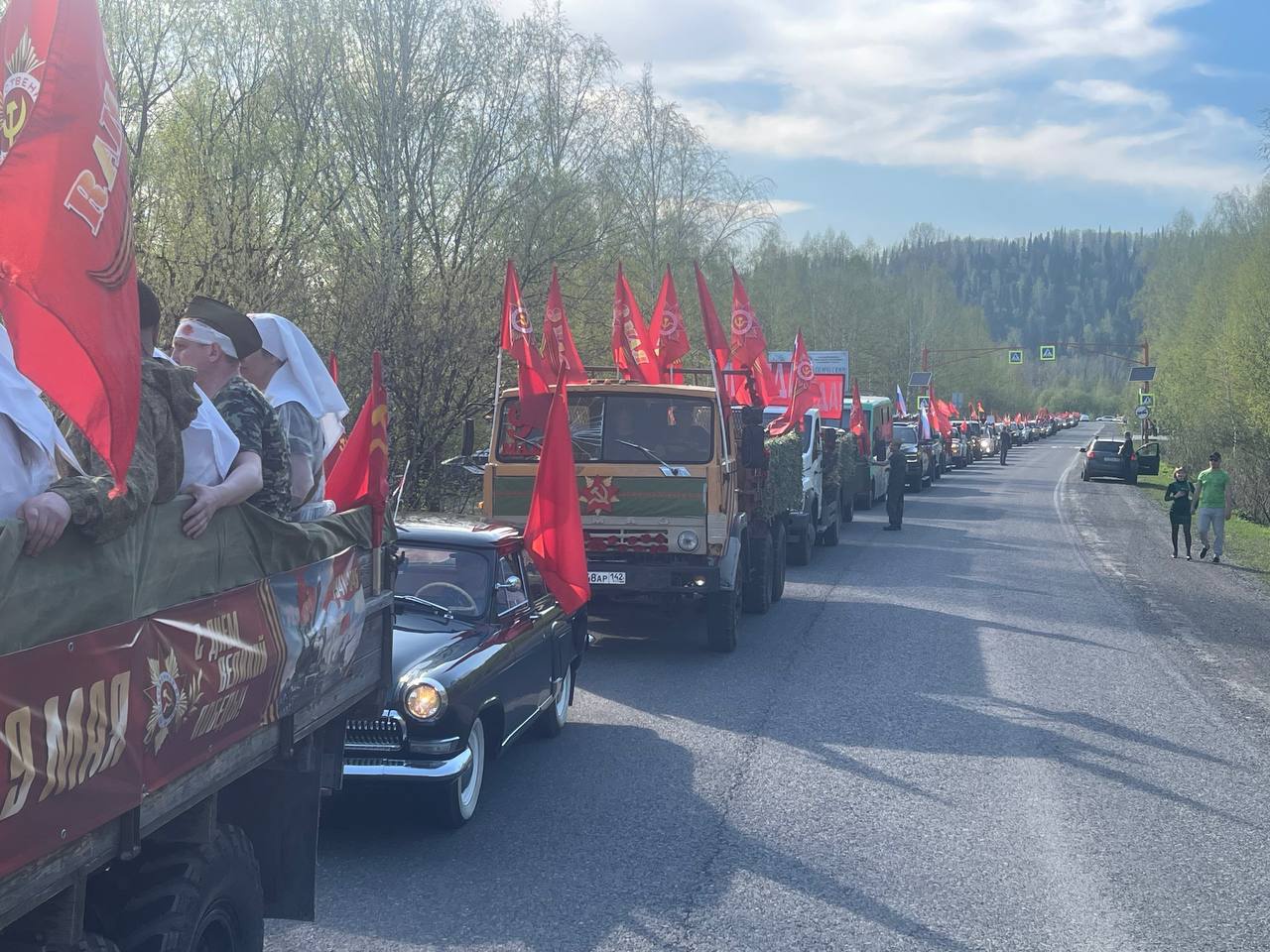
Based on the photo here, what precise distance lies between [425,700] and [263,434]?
2192 mm

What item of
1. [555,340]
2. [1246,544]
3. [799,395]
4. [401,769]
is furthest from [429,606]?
[1246,544]

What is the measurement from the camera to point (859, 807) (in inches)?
270

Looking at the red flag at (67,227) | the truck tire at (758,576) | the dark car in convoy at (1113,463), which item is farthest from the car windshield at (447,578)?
the dark car in convoy at (1113,463)

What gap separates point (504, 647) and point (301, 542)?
309 centimetres

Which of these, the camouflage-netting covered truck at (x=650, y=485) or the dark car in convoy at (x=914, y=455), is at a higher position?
the camouflage-netting covered truck at (x=650, y=485)

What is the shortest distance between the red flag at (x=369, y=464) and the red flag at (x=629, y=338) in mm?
11175

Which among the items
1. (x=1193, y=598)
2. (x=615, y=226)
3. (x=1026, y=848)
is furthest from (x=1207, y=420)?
(x=1026, y=848)

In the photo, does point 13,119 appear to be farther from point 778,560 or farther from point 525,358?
point 778,560

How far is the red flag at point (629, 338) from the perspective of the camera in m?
16.9

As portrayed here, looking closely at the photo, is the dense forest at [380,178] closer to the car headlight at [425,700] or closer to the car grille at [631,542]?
the car grille at [631,542]

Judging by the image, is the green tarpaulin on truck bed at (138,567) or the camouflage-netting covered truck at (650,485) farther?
the camouflage-netting covered truck at (650,485)

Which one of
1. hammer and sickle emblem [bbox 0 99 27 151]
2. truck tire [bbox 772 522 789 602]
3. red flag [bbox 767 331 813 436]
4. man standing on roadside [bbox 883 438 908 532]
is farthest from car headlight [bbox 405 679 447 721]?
man standing on roadside [bbox 883 438 908 532]

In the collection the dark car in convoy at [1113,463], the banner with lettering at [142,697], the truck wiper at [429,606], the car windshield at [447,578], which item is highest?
the banner with lettering at [142,697]

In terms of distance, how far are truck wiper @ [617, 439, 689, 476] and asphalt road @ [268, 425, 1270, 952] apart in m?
1.63
